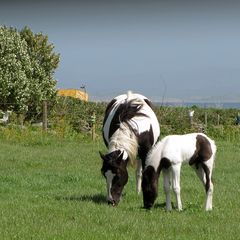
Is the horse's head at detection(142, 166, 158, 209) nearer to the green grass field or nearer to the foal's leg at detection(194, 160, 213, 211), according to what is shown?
the green grass field

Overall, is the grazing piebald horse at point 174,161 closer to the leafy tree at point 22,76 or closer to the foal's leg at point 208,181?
the foal's leg at point 208,181

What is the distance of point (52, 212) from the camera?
8.69 metres

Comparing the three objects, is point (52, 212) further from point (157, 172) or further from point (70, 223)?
point (157, 172)

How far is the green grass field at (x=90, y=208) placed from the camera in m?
7.32

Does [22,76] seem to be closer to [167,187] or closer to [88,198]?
[88,198]

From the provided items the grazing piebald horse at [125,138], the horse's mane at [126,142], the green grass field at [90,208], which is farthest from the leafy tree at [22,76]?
the horse's mane at [126,142]

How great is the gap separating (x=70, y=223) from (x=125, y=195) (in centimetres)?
312

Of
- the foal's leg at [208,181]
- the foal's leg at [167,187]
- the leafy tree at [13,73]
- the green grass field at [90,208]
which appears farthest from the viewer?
the leafy tree at [13,73]

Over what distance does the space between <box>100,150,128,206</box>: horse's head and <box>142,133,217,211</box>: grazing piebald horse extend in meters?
0.60

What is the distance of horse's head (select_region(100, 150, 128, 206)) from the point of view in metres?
9.61

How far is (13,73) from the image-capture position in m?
34.0

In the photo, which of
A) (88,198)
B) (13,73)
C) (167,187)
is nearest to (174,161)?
(167,187)

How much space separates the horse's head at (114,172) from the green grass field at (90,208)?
30cm

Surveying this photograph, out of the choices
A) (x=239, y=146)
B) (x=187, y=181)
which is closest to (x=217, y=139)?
(x=239, y=146)
